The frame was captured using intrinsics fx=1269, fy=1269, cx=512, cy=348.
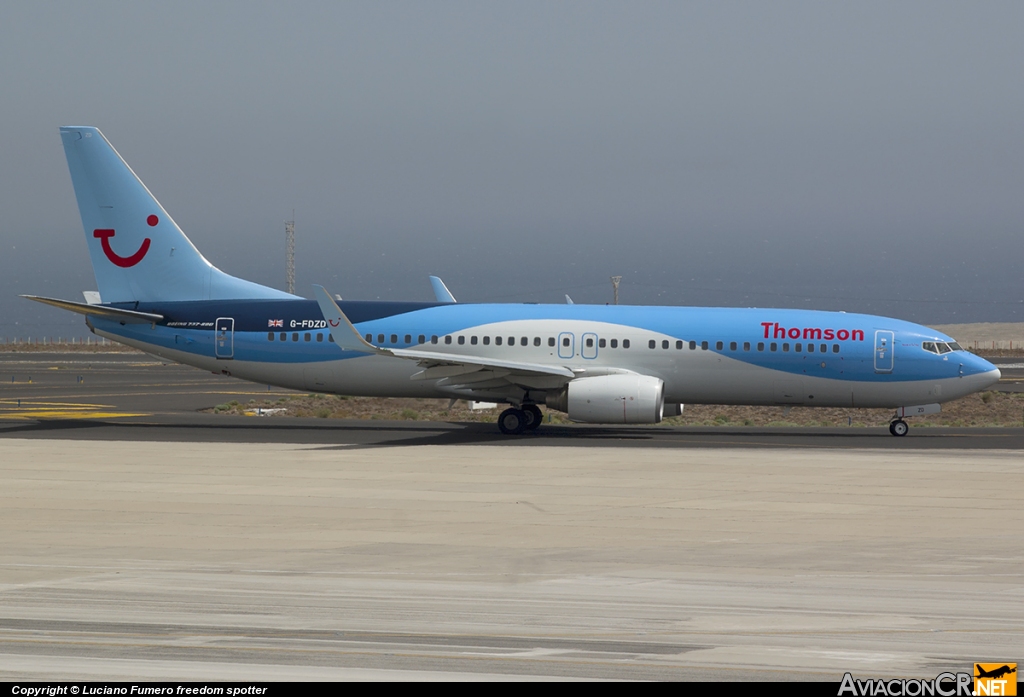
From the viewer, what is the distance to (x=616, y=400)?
111 ft

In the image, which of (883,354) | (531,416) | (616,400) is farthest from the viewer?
(531,416)

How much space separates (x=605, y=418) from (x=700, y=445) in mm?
2630

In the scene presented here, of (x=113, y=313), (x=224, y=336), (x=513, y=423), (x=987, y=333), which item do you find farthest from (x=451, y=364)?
(x=987, y=333)

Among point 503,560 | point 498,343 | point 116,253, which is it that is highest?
point 116,253

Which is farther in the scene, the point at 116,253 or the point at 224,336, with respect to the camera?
the point at 116,253

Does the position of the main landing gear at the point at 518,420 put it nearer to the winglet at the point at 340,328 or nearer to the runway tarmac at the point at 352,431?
the runway tarmac at the point at 352,431

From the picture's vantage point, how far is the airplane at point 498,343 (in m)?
35.1

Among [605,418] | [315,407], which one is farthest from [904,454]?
[315,407]

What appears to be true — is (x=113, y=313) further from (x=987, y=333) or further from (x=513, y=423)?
(x=987, y=333)

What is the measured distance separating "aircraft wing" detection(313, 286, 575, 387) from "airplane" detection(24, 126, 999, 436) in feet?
0.19

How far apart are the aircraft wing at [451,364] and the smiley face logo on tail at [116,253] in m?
7.00

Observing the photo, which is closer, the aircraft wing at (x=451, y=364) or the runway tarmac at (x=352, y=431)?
the aircraft wing at (x=451, y=364)

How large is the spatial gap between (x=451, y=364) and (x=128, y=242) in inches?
437

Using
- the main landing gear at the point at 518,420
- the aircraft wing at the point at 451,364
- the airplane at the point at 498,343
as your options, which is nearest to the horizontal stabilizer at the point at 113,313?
the airplane at the point at 498,343
